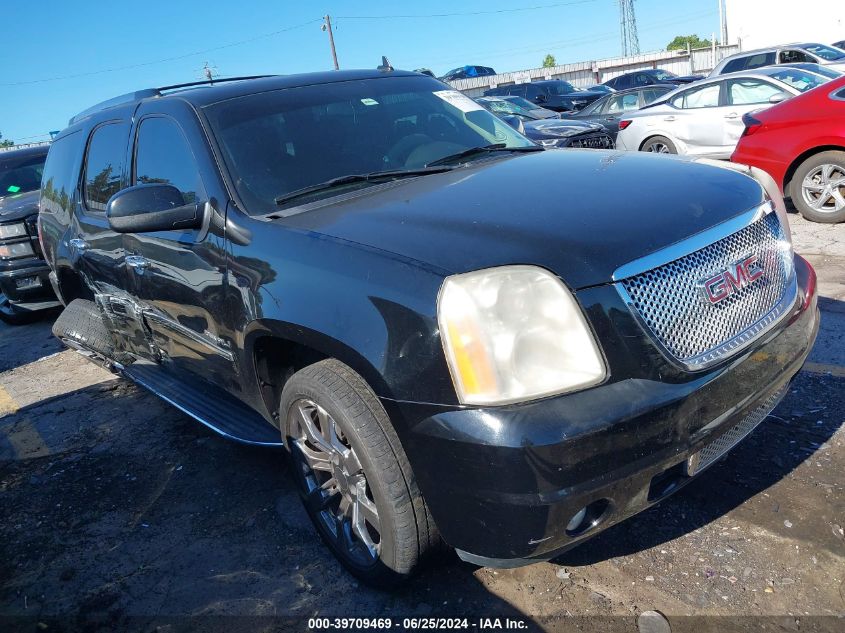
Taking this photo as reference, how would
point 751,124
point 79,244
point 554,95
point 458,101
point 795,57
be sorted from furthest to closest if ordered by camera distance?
point 554,95 < point 795,57 < point 751,124 < point 79,244 < point 458,101

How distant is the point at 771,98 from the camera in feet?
29.6

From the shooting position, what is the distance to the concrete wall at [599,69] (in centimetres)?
3388

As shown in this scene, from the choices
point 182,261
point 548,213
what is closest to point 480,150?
point 548,213

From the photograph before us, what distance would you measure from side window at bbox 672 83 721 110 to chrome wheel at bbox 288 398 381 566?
8749 mm

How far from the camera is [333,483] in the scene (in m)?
2.67

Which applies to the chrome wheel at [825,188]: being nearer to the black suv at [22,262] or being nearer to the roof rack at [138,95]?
the roof rack at [138,95]

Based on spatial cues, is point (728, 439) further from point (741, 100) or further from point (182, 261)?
point (741, 100)

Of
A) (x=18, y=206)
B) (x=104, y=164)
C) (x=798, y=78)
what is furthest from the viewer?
(x=798, y=78)

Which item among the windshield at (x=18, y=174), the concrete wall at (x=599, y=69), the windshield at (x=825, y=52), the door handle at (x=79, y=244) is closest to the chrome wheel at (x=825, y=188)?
the door handle at (x=79, y=244)

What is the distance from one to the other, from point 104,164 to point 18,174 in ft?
18.6

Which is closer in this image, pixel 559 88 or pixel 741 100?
pixel 741 100

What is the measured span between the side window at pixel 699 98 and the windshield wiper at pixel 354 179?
7.84 metres

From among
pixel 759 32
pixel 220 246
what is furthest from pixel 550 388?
pixel 759 32

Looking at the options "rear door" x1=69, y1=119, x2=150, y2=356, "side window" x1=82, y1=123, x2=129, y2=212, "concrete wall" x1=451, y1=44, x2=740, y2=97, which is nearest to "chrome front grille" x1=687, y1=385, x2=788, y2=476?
"rear door" x1=69, y1=119, x2=150, y2=356
